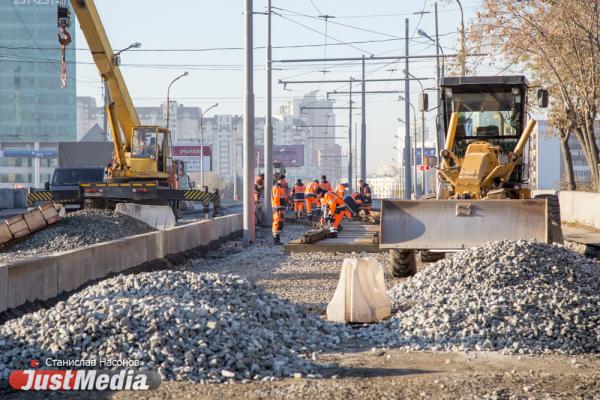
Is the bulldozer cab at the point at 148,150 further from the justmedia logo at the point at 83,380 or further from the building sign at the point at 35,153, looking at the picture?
the building sign at the point at 35,153

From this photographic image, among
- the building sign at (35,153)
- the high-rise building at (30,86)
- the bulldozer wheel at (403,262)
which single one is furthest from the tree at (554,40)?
the high-rise building at (30,86)

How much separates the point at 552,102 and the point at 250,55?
18089 mm

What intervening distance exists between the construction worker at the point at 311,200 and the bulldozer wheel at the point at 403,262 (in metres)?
20.0

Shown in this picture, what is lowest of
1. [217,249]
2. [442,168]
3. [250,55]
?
[217,249]

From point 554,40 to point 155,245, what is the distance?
19.6 metres

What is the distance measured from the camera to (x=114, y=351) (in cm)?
849

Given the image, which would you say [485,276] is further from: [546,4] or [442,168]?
[546,4]

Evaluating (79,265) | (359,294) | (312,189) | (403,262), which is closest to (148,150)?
(312,189)

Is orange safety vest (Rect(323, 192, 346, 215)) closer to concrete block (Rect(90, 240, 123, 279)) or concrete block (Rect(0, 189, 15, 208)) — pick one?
concrete block (Rect(90, 240, 123, 279))

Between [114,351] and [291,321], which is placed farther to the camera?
[291,321]

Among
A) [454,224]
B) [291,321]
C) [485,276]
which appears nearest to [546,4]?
[454,224]

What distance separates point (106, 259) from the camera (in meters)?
15.7

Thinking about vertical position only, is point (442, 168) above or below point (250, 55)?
below

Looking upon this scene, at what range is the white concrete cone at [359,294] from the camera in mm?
11188
